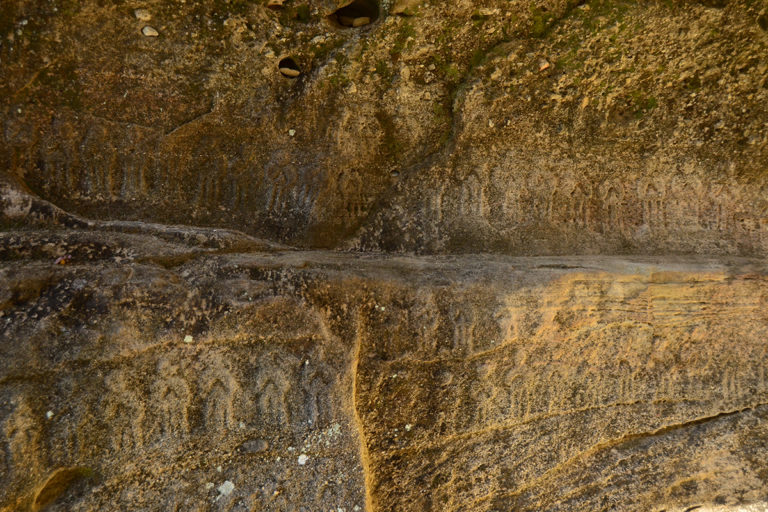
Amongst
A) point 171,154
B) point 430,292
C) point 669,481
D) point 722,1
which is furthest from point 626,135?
point 171,154

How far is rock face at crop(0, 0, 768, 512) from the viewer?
195 cm

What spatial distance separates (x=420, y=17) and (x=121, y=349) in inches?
70.9

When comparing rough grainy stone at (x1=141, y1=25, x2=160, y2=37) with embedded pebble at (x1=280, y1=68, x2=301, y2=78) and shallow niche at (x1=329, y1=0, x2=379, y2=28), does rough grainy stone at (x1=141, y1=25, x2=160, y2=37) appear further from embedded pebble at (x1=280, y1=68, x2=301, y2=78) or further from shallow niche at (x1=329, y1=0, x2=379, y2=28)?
shallow niche at (x1=329, y1=0, x2=379, y2=28)

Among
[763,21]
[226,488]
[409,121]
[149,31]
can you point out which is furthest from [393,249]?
[763,21]

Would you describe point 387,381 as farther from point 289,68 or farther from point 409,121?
point 289,68

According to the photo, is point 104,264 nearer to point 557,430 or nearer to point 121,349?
point 121,349

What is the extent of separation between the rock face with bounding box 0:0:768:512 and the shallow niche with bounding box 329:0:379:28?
14mm

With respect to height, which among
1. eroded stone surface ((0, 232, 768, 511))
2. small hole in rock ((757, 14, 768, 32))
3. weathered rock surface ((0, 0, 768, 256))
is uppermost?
small hole in rock ((757, 14, 768, 32))

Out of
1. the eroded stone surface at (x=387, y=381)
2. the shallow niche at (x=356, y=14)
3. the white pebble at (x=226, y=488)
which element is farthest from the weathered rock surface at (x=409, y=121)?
the white pebble at (x=226, y=488)

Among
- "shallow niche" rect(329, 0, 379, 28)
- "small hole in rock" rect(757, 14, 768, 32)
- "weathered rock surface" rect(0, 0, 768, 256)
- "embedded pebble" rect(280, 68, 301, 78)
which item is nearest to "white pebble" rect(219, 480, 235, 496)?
"weathered rock surface" rect(0, 0, 768, 256)

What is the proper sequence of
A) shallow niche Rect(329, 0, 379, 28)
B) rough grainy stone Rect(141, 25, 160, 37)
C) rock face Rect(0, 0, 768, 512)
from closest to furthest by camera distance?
rock face Rect(0, 0, 768, 512) → rough grainy stone Rect(141, 25, 160, 37) → shallow niche Rect(329, 0, 379, 28)

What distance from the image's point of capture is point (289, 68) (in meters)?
2.45

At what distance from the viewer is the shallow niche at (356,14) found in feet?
7.97

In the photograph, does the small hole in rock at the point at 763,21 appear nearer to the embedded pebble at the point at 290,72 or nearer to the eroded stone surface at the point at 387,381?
the eroded stone surface at the point at 387,381
